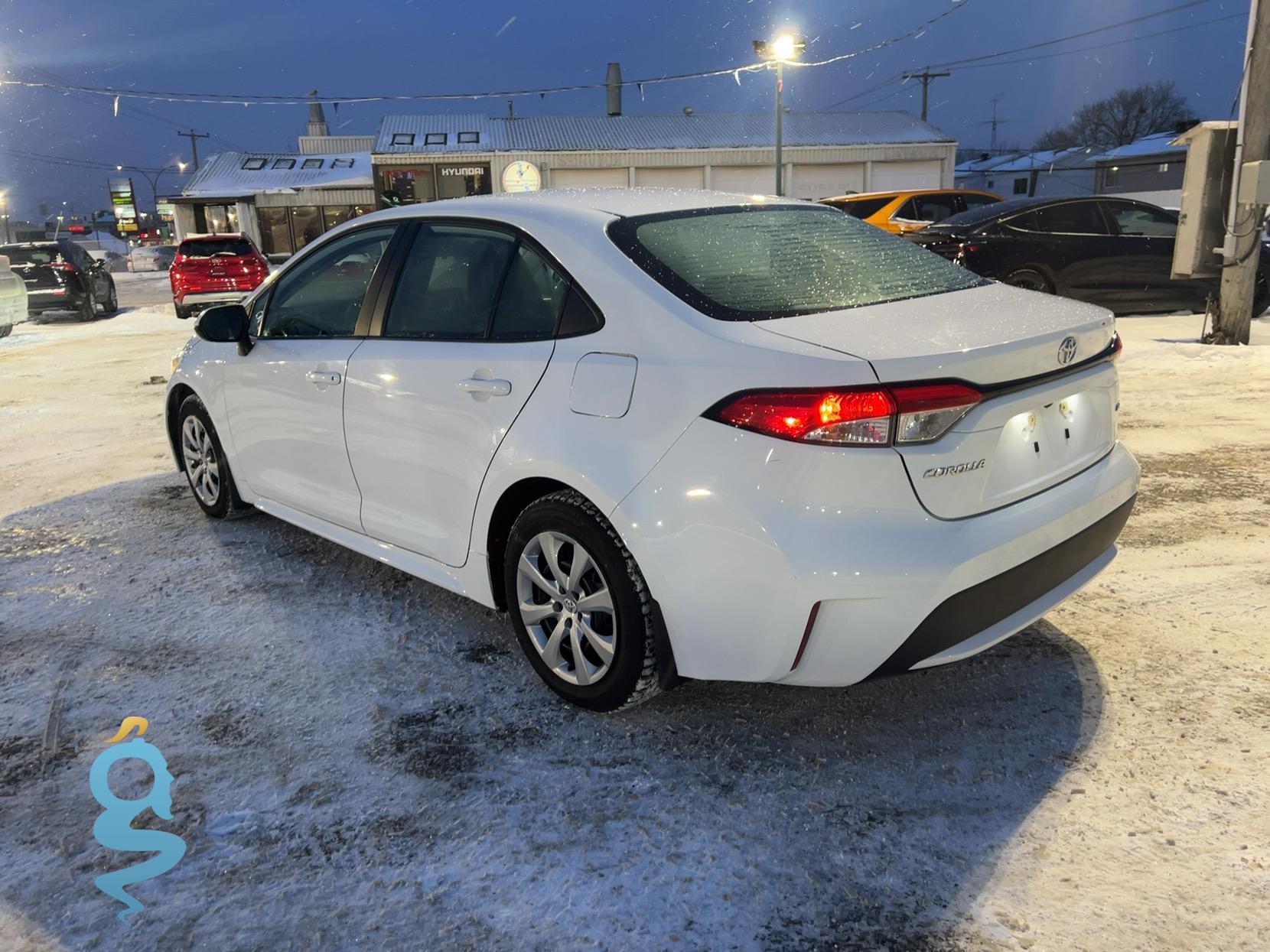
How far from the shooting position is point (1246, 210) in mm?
9375

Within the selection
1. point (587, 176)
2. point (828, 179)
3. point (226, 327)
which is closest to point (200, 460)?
point (226, 327)

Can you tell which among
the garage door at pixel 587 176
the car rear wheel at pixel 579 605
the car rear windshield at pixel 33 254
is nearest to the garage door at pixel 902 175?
the garage door at pixel 587 176

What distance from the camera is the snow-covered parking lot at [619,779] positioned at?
2.18 meters

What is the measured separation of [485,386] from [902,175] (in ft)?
129

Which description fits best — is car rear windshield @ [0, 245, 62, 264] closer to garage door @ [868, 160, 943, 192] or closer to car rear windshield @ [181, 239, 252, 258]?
car rear windshield @ [181, 239, 252, 258]

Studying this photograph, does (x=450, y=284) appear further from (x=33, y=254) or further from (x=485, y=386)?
(x=33, y=254)

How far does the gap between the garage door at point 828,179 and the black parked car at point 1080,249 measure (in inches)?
1124

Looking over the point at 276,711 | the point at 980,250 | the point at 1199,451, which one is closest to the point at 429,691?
the point at 276,711

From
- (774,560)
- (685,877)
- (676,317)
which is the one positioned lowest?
(685,877)

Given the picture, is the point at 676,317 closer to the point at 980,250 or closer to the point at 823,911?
the point at 823,911

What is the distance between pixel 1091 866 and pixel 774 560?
104cm

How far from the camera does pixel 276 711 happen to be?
3.17m

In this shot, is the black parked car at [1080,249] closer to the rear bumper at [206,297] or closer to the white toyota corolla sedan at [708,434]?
the white toyota corolla sedan at [708,434]

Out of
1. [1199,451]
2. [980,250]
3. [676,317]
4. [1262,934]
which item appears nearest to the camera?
[1262,934]
